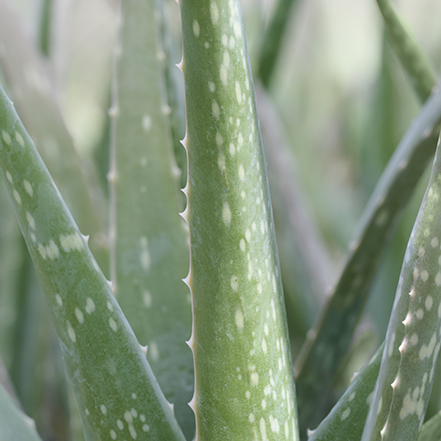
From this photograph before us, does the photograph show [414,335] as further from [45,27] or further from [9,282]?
[45,27]

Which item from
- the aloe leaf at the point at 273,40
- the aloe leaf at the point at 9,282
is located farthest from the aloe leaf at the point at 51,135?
the aloe leaf at the point at 273,40

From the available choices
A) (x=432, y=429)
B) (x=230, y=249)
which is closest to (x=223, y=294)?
(x=230, y=249)

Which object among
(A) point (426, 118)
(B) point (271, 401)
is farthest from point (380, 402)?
(A) point (426, 118)

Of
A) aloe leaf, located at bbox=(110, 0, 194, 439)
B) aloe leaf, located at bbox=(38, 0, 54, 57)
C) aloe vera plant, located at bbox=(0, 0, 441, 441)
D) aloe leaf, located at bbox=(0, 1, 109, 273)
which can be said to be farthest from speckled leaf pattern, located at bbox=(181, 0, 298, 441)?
aloe leaf, located at bbox=(38, 0, 54, 57)

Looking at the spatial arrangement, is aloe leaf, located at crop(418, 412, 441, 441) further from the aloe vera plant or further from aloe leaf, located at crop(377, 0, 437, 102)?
aloe leaf, located at crop(377, 0, 437, 102)

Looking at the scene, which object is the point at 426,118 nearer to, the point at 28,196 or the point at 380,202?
the point at 380,202

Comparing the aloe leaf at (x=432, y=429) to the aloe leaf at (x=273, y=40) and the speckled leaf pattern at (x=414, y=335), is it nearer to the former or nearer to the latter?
the speckled leaf pattern at (x=414, y=335)
